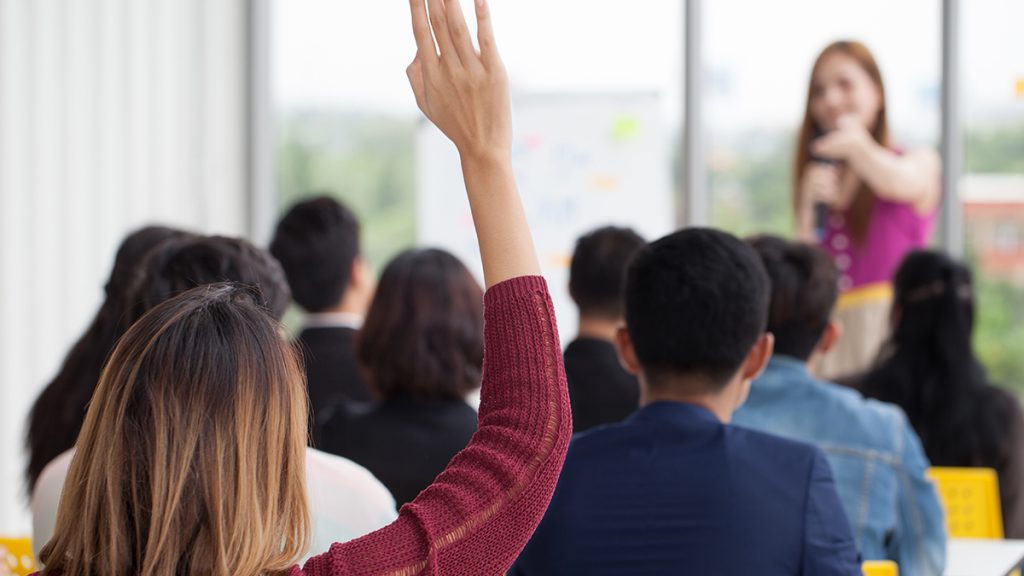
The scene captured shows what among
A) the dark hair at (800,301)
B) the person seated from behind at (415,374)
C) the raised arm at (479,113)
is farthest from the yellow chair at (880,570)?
the raised arm at (479,113)

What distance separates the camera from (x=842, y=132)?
486 centimetres

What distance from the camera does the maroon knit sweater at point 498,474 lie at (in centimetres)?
101

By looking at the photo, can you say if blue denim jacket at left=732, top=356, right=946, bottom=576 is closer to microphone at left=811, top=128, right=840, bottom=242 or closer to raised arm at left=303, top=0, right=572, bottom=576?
raised arm at left=303, top=0, right=572, bottom=576

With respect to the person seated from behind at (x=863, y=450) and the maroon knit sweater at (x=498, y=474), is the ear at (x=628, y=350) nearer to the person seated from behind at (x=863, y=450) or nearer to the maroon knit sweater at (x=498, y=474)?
the person seated from behind at (x=863, y=450)

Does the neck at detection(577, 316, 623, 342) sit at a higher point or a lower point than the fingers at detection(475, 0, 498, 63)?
lower

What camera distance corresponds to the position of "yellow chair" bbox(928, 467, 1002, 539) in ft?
9.30

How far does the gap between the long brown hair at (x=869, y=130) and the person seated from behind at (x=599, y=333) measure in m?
2.13

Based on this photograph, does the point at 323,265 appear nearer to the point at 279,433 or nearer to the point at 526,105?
the point at 526,105

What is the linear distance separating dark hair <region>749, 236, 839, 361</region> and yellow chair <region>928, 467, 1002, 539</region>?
1.76 ft

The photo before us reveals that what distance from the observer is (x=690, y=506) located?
1.68 m

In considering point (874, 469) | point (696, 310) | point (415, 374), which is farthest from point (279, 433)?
point (874, 469)

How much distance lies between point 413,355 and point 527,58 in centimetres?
297

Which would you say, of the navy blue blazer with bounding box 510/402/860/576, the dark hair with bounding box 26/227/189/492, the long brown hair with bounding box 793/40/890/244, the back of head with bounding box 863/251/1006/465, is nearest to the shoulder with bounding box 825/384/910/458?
the navy blue blazer with bounding box 510/402/860/576

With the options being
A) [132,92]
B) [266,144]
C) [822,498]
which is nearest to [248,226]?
[266,144]
